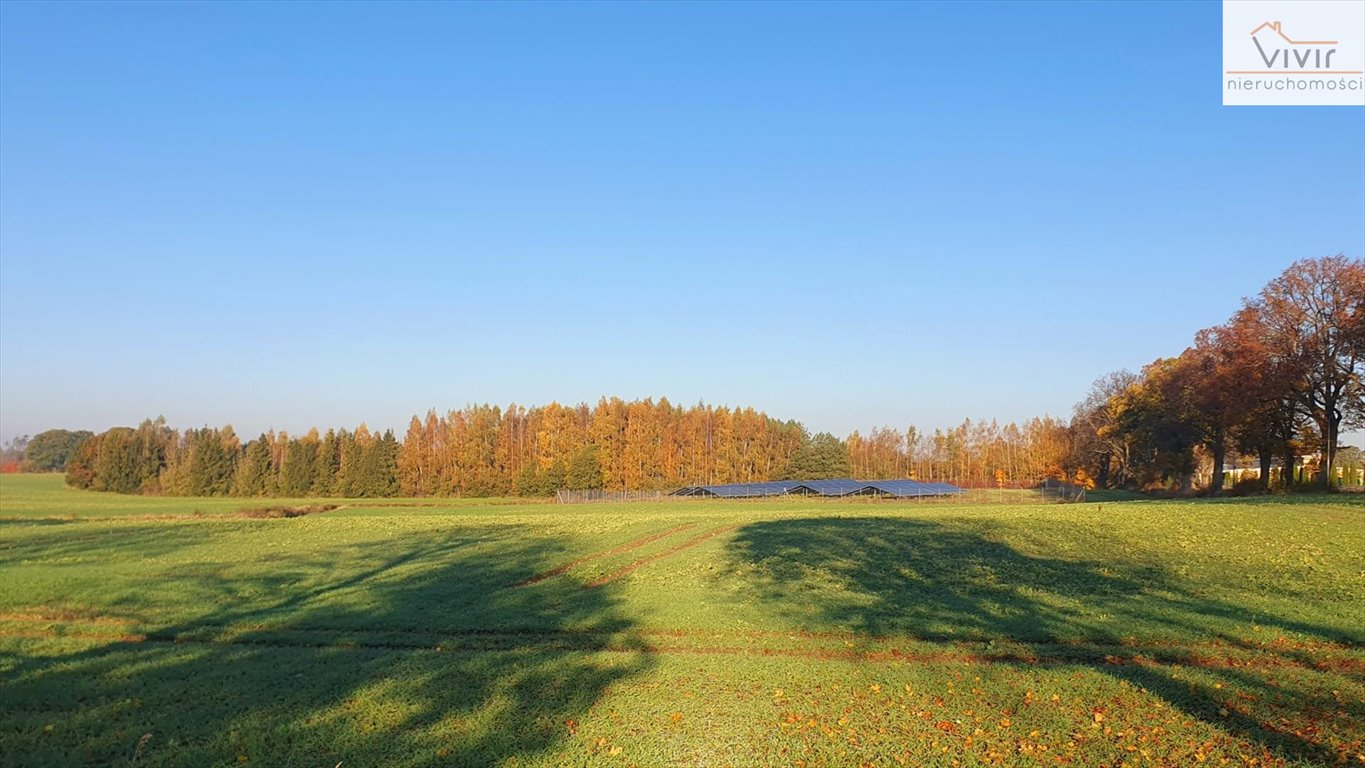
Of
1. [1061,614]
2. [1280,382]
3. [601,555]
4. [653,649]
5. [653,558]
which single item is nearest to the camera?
[653,649]

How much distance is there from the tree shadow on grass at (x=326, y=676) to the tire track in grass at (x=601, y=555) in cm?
78

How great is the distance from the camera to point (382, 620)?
18.9 metres

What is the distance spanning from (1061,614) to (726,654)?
7.42 m

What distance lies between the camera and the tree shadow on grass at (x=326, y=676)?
1038cm

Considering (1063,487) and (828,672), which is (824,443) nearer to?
(1063,487)

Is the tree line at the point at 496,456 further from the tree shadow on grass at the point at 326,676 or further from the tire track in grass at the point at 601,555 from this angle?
the tree shadow on grass at the point at 326,676

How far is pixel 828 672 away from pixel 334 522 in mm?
45720

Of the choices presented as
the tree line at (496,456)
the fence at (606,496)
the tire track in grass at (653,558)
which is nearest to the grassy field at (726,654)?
the tire track in grass at (653,558)

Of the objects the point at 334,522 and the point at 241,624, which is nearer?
the point at 241,624

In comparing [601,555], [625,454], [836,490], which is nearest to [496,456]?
[625,454]

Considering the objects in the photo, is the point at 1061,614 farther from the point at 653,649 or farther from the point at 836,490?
the point at 836,490

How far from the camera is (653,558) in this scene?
92.3ft

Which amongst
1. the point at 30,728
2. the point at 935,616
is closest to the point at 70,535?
the point at 30,728

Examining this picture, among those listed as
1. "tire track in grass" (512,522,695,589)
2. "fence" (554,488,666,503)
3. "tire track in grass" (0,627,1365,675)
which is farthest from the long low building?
"tire track in grass" (0,627,1365,675)
